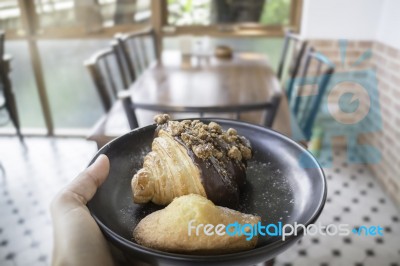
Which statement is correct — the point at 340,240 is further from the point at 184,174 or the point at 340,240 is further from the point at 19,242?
the point at 19,242

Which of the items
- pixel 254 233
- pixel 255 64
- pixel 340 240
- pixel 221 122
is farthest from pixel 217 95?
pixel 254 233

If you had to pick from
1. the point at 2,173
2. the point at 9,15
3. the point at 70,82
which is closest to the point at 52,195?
the point at 2,173

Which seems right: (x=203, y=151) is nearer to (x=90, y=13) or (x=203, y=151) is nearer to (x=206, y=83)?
(x=206, y=83)

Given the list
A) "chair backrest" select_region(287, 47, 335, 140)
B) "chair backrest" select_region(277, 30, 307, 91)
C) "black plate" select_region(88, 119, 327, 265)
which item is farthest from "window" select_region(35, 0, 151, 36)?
"black plate" select_region(88, 119, 327, 265)

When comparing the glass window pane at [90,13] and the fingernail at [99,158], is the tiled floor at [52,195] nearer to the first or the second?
the glass window pane at [90,13]

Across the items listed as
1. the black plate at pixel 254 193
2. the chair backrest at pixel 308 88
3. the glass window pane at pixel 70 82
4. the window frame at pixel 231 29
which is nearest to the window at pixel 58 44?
the glass window pane at pixel 70 82

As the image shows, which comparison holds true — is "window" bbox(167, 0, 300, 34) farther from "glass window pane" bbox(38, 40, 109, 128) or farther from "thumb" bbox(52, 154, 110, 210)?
"thumb" bbox(52, 154, 110, 210)
